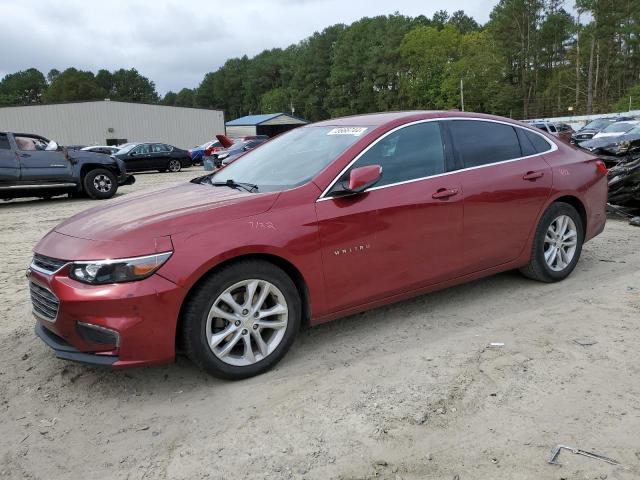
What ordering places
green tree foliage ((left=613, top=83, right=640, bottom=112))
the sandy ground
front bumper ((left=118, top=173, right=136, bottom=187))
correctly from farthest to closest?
green tree foliage ((left=613, top=83, right=640, bottom=112))
front bumper ((left=118, top=173, right=136, bottom=187))
the sandy ground

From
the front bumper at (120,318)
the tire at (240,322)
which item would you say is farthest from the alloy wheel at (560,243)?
the front bumper at (120,318)

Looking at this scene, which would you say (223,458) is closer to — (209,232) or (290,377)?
(290,377)

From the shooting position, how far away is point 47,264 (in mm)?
3314

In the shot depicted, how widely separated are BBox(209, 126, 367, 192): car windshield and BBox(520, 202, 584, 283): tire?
1902mm

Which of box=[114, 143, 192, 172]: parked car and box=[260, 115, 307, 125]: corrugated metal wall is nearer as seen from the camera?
box=[114, 143, 192, 172]: parked car

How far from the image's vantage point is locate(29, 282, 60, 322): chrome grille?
3.18 m

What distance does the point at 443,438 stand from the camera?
2723mm

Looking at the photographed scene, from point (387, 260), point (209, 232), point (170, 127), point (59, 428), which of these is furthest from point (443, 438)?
point (170, 127)

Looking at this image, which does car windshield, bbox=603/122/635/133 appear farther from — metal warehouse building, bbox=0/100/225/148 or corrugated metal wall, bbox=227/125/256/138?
corrugated metal wall, bbox=227/125/256/138

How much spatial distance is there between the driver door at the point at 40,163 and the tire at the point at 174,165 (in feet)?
43.4

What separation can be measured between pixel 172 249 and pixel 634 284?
4.00m

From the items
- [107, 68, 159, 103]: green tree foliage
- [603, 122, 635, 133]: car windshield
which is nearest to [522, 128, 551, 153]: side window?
[603, 122, 635, 133]: car windshield

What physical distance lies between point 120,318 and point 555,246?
12.2ft

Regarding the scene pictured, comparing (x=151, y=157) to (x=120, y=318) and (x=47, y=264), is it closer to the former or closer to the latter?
(x=47, y=264)
